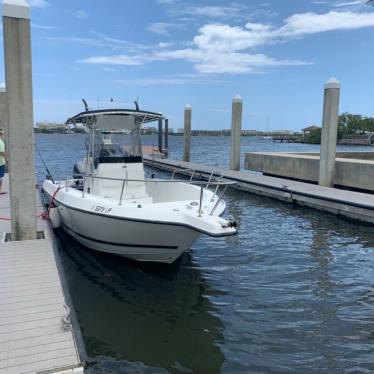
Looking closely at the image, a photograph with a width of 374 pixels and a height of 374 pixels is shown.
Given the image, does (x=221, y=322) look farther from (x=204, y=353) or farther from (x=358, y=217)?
(x=358, y=217)

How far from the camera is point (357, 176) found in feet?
46.8

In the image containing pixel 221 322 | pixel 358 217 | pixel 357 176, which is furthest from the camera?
pixel 357 176

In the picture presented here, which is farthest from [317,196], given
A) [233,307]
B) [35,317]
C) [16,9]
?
[35,317]

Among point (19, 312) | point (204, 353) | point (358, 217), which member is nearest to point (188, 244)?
point (204, 353)

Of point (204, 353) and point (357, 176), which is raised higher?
point (357, 176)

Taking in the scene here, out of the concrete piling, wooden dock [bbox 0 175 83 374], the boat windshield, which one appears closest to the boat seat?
the boat windshield

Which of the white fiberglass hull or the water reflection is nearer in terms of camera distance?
the water reflection

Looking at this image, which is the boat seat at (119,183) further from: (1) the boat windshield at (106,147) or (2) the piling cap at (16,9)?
(2) the piling cap at (16,9)

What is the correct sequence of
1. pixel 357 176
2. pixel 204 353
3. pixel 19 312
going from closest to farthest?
1. pixel 19 312
2. pixel 204 353
3. pixel 357 176

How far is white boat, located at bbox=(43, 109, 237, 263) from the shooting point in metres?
6.36

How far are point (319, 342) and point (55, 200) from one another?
19.8 feet

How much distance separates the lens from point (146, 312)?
584 cm

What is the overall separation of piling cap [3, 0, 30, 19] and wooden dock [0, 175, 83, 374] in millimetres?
3492

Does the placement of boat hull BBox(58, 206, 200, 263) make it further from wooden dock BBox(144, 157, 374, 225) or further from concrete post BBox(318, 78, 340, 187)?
concrete post BBox(318, 78, 340, 187)
